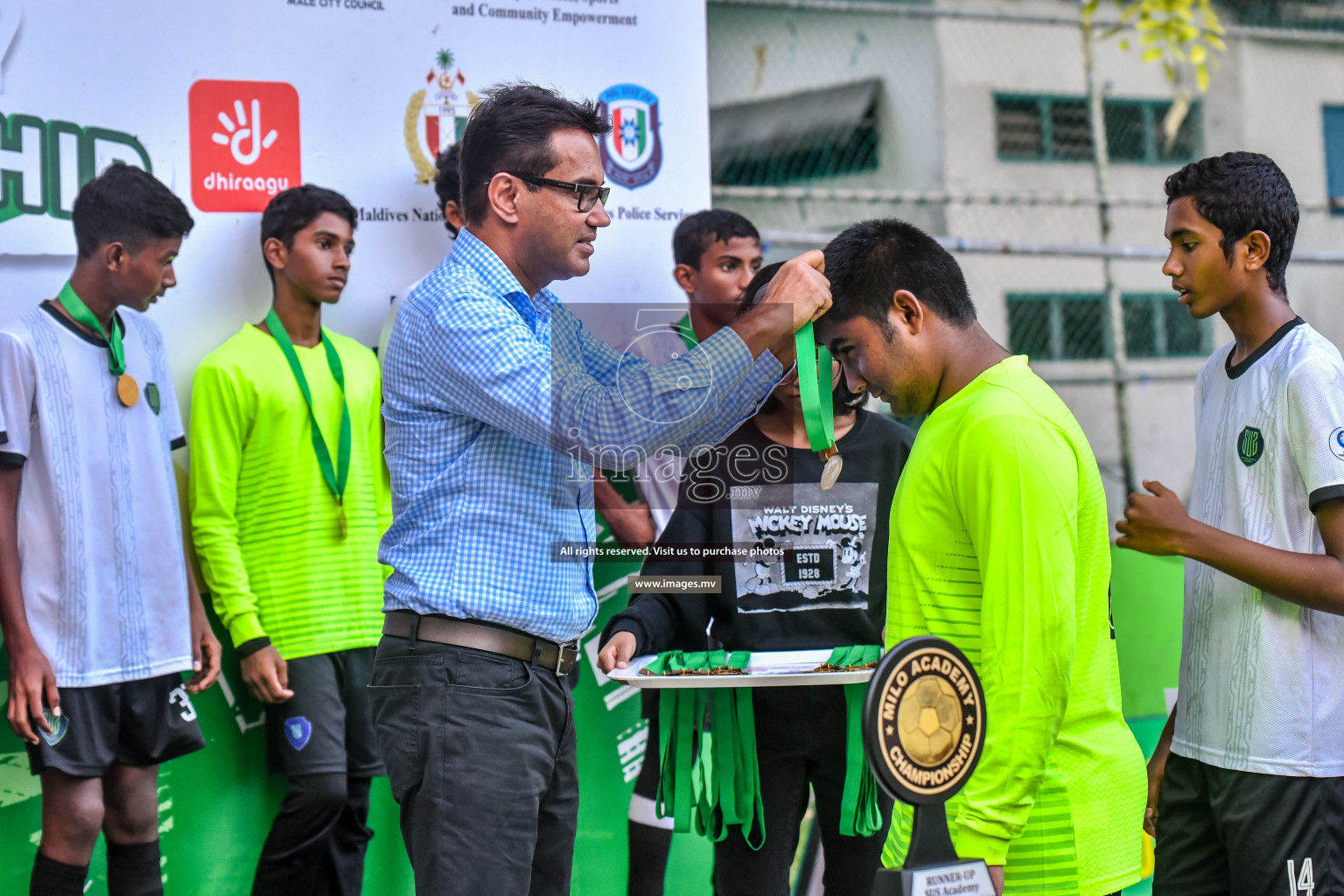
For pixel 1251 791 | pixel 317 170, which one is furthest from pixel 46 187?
pixel 1251 791

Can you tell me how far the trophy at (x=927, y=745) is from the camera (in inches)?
60.9

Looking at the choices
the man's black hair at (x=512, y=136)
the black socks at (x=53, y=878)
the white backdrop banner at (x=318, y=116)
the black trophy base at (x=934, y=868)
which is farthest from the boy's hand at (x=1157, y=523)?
the black socks at (x=53, y=878)

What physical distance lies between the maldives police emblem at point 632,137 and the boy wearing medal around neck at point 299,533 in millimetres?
986

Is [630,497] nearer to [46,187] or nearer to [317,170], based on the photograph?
[317,170]

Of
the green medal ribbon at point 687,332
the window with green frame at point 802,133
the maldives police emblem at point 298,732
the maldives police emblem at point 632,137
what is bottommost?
the maldives police emblem at point 298,732

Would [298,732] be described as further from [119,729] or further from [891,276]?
[891,276]

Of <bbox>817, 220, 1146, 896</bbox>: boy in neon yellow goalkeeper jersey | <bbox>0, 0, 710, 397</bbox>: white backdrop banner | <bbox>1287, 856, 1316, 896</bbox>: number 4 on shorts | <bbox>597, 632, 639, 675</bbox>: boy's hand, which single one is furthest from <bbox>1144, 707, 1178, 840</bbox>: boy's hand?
<bbox>0, 0, 710, 397</bbox>: white backdrop banner

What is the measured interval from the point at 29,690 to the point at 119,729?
0.31m

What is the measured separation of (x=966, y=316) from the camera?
7.30ft

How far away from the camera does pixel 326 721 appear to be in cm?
375

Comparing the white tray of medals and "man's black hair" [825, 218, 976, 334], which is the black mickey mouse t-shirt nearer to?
the white tray of medals

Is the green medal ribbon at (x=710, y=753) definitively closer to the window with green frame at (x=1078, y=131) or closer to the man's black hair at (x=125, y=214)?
the man's black hair at (x=125, y=214)

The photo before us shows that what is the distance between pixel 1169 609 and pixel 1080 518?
10.7 feet

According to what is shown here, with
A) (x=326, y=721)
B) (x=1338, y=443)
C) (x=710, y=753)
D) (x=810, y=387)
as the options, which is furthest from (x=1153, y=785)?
(x=326, y=721)
